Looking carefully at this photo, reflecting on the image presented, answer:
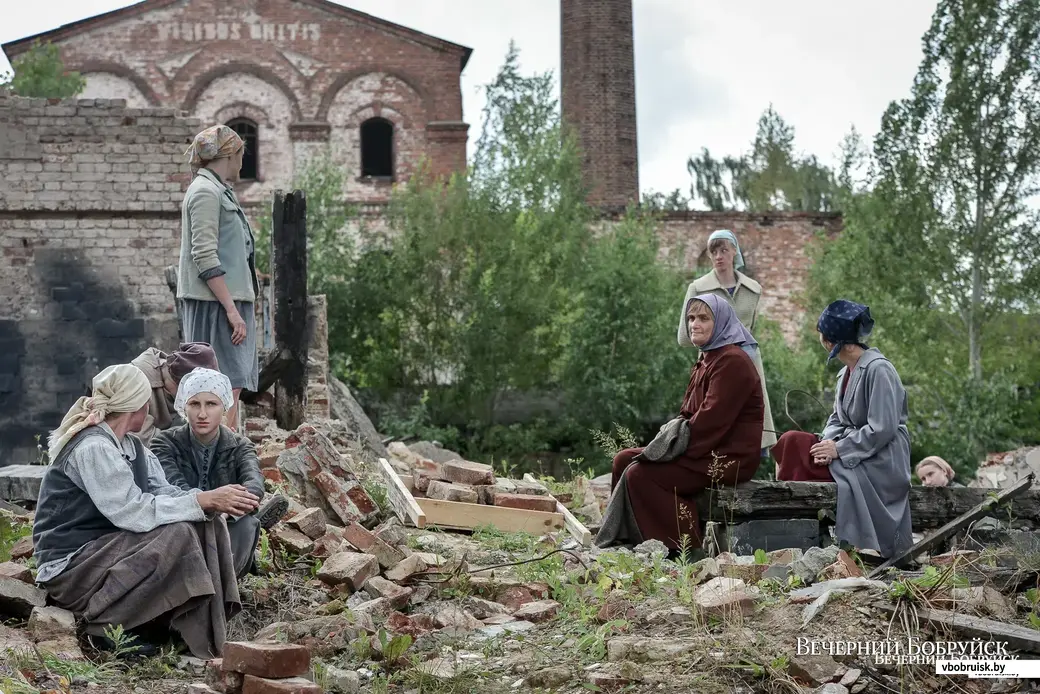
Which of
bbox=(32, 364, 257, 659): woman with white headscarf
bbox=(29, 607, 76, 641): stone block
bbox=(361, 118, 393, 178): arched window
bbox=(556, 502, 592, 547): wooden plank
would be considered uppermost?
bbox=(361, 118, 393, 178): arched window

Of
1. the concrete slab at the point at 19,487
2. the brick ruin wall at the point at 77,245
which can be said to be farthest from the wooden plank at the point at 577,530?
the brick ruin wall at the point at 77,245

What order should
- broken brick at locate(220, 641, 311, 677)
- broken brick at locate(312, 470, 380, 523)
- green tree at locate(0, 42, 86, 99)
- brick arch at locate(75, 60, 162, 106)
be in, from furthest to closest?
brick arch at locate(75, 60, 162, 106)
green tree at locate(0, 42, 86, 99)
broken brick at locate(312, 470, 380, 523)
broken brick at locate(220, 641, 311, 677)

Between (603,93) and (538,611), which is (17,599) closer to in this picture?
(538,611)

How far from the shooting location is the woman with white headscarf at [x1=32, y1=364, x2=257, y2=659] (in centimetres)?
549

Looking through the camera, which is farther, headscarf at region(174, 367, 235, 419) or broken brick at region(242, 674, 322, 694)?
headscarf at region(174, 367, 235, 419)

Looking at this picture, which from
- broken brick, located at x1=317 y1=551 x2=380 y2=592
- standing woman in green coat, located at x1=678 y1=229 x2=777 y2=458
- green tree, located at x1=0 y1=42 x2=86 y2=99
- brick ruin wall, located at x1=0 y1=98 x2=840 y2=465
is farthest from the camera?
green tree, located at x1=0 y1=42 x2=86 y2=99

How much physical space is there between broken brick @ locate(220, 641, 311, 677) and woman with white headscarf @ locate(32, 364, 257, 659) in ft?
1.99

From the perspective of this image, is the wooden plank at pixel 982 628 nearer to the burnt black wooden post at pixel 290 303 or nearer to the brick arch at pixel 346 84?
the burnt black wooden post at pixel 290 303

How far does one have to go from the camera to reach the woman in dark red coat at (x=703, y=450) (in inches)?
299

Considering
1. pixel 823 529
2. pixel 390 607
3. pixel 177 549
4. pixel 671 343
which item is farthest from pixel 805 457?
pixel 671 343

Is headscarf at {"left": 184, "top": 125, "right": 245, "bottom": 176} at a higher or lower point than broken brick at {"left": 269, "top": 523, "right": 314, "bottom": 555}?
higher

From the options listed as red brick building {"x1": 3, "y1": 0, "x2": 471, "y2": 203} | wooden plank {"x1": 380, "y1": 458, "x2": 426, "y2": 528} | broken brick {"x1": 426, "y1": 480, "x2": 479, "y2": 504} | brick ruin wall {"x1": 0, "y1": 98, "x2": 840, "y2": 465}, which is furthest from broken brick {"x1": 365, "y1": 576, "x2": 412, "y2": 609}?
red brick building {"x1": 3, "y1": 0, "x2": 471, "y2": 203}

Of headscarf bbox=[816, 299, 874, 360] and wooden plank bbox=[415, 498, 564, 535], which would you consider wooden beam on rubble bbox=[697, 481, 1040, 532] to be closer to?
headscarf bbox=[816, 299, 874, 360]

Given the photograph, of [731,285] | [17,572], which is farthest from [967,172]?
[17,572]
